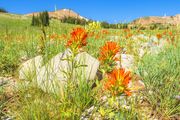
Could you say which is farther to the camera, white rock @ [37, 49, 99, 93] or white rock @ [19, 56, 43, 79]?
white rock @ [19, 56, 43, 79]

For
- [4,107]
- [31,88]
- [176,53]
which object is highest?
[176,53]

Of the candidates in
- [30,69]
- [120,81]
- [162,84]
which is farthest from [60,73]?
[120,81]

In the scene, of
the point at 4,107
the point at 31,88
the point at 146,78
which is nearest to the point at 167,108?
the point at 146,78

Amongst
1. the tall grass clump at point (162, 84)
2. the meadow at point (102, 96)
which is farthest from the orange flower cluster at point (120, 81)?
the tall grass clump at point (162, 84)

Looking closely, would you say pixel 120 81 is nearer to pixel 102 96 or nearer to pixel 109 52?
pixel 109 52

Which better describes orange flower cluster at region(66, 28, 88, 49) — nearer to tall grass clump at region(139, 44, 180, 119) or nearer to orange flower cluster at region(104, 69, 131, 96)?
orange flower cluster at region(104, 69, 131, 96)

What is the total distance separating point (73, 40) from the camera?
2984mm

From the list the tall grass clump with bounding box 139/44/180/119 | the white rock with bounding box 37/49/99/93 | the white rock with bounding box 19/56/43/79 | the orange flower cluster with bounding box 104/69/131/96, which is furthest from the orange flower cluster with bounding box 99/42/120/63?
the tall grass clump with bounding box 139/44/180/119

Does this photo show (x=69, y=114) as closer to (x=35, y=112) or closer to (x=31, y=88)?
(x=35, y=112)

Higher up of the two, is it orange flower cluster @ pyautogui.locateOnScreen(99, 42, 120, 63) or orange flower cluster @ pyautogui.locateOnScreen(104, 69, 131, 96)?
orange flower cluster @ pyautogui.locateOnScreen(99, 42, 120, 63)

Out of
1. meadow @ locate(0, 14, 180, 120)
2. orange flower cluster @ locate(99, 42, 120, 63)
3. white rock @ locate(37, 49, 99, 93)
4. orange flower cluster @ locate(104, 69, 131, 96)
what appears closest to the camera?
orange flower cluster @ locate(104, 69, 131, 96)

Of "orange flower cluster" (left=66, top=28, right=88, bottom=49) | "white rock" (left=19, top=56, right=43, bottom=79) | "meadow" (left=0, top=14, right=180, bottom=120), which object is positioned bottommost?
"meadow" (left=0, top=14, right=180, bottom=120)

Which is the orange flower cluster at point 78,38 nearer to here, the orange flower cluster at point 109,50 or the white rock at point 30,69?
the orange flower cluster at point 109,50

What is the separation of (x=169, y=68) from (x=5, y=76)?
2.56m
